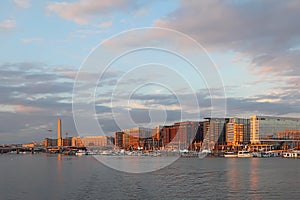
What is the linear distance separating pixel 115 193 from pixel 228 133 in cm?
16278

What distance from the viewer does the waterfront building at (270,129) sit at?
181625 mm

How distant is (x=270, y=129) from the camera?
183 meters

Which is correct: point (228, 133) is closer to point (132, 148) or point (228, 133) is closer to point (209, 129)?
point (209, 129)

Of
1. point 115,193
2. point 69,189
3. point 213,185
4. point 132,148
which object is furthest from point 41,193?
point 132,148

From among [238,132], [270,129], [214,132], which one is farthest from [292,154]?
[214,132]

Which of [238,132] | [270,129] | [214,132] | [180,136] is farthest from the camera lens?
[214,132]

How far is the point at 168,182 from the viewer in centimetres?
4300

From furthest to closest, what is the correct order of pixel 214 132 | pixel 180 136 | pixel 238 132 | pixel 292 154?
1. pixel 214 132
2. pixel 238 132
3. pixel 180 136
4. pixel 292 154

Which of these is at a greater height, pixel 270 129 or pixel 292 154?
pixel 270 129

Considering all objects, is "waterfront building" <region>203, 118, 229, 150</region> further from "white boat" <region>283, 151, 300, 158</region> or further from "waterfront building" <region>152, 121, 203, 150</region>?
"white boat" <region>283, 151, 300, 158</region>

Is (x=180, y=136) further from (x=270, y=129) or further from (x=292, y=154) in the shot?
(x=292, y=154)

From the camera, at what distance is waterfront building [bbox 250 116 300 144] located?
596 feet

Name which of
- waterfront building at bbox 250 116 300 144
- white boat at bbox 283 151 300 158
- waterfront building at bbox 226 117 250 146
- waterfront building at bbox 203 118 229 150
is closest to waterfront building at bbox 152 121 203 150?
waterfront building at bbox 203 118 229 150

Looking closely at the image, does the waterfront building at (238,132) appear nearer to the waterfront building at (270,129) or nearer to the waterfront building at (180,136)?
the waterfront building at (270,129)
